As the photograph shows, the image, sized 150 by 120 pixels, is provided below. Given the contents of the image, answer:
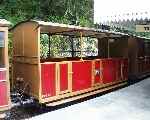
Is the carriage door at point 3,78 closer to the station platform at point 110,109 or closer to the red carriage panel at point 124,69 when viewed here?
the station platform at point 110,109

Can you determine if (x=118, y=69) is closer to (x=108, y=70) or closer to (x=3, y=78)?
(x=108, y=70)

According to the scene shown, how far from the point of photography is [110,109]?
957cm

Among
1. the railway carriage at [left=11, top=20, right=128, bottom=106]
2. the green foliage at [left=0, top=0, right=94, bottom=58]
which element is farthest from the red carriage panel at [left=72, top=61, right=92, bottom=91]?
the green foliage at [left=0, top=0, right=94, bottom=58]

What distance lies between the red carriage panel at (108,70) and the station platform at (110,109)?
0.86 metres

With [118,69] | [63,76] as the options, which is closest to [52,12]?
[118,69]

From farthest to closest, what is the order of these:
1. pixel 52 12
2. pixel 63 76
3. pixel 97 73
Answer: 1. pixel 52 12
2. pixel 97 73
3. pixel 63 76

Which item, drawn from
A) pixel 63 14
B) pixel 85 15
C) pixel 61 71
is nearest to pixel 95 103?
pixel 61 71

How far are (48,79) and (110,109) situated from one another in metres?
1.97

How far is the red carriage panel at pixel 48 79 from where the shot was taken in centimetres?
909

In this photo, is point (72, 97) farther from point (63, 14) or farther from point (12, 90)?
point (63, 14)

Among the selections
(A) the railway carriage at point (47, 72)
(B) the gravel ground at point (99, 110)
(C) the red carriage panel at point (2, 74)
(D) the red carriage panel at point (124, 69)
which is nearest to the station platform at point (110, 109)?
(B) the gravel ground at point (99, 110)

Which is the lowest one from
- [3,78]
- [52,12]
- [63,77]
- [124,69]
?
[124,69]

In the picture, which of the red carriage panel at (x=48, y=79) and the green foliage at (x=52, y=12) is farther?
the green foliage at (x=52, y=12)

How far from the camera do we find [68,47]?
1822cm
